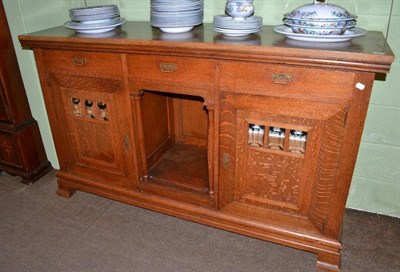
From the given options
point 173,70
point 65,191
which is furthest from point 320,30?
point 65,191

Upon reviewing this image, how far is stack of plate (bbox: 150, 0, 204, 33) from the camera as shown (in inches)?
61.0

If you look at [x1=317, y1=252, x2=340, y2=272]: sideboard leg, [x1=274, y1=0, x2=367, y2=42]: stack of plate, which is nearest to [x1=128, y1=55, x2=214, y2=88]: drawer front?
[x1=274, y1=0, x2=367, y2=42]: stack of plate

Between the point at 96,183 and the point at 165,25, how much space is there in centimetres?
103

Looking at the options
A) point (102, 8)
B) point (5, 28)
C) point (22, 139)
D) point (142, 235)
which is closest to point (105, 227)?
point (142, 235)

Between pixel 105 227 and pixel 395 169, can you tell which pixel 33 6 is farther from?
pixel 395 169

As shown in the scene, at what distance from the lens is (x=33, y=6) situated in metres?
2.09

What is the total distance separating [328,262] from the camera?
5.29ft

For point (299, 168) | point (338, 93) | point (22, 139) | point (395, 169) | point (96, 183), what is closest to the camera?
point (338, 93)

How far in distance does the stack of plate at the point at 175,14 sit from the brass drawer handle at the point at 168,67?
200mm

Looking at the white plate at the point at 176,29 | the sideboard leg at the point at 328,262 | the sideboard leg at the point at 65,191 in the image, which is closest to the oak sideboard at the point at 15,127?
the sideboard leg at the point at 65,191

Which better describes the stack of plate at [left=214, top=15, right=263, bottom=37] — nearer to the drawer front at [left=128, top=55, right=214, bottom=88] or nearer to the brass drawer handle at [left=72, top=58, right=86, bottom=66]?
the drawer front at [left=128, top=55, right=214, bottom=88]

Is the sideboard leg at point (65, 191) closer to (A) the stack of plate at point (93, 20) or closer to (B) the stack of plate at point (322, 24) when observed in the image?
(A) the stack of plate at point (93, 20)

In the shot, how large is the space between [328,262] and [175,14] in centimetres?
138

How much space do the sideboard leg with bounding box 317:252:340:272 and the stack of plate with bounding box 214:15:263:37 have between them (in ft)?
3.62
